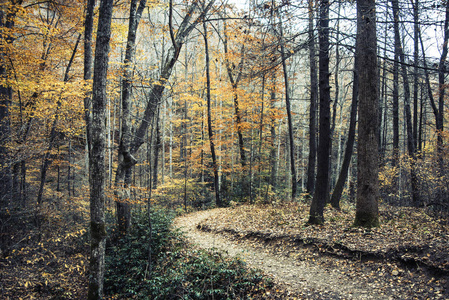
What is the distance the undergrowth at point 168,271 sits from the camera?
5.24 metres

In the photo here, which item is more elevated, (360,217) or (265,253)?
(360,217)

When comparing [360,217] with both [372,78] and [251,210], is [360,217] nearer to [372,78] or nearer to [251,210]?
[372,78]

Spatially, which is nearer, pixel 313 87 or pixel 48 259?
pixel 48 259

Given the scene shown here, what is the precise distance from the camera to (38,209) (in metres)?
7.10

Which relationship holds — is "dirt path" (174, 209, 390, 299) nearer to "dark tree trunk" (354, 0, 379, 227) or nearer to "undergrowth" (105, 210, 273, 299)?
"undergrowth" (105, 210, 273, 299)

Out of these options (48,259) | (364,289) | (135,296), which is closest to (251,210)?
(135,296)

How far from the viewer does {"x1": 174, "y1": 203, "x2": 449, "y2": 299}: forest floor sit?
162 inches

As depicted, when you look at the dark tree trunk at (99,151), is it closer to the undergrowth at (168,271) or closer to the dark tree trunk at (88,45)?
the undergrowth at (168,271)

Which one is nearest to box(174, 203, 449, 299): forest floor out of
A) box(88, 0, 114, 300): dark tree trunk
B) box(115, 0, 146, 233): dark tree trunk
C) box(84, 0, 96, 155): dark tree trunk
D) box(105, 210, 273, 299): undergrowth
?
box(105, 210, 273, 299): undergrowth

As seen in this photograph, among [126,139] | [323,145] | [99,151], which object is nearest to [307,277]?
[323,145]

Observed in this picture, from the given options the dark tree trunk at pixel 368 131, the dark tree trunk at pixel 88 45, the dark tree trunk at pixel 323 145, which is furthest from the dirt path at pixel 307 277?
the dark tree trunk at pixel 88 45

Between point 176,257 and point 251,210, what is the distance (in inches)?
183

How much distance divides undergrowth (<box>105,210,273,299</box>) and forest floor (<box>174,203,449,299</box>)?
1.72ft

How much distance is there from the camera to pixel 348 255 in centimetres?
523
